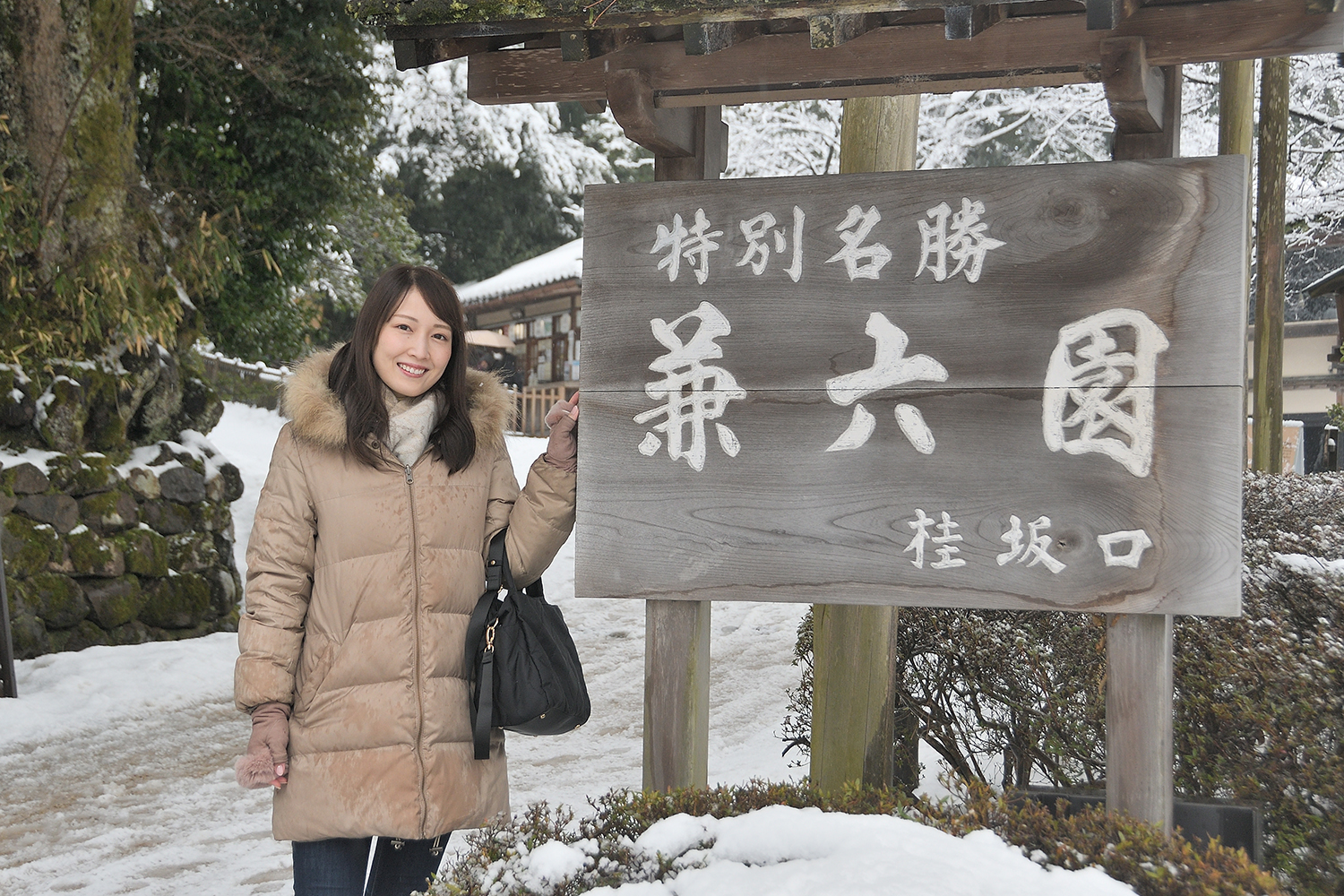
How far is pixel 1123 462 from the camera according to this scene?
2.31 m

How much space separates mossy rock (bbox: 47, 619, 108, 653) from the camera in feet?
22.8

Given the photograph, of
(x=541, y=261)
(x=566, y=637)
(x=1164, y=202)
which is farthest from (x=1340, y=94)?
(x=541, y=261)

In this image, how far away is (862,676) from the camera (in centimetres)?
347

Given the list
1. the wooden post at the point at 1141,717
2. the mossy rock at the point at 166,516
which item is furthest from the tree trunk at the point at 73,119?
the wooden post at the point at 1141,717

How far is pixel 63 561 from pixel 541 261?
14206 mm

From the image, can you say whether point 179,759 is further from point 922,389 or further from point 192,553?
point 922,389

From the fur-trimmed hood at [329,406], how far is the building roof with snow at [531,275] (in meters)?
15.9

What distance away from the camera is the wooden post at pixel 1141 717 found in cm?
235

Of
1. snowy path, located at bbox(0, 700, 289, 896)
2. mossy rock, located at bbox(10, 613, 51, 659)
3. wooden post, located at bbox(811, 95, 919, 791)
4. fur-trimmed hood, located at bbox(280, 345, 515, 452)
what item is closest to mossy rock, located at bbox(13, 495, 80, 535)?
mossy rock, located at bbox(10, 613, 51, 659)

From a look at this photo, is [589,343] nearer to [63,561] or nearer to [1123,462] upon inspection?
[1123,462]

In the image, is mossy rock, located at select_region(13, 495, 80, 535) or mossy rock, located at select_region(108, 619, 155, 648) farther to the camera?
mossy rock, located at select_region(108, 619, 155, 648)

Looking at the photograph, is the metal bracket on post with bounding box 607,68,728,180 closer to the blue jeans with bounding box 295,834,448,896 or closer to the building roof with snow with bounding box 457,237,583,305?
the blue jeans with bounding box 295,834,448,896

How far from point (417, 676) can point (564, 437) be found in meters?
0.68

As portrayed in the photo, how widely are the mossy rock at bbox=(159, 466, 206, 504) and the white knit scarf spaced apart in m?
6.21
